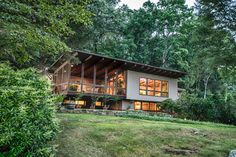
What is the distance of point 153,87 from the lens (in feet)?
73.0

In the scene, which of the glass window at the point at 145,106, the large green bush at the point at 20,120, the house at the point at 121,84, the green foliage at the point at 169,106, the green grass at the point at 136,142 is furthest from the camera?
the glass window at the point at 145,106

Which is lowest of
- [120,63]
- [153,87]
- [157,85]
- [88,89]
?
[88,89]

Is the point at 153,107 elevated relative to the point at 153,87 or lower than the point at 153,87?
lower

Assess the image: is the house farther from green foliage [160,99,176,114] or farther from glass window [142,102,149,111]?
green foliage [160,99,176,114]

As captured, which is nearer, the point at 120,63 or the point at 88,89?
the point at 120,63

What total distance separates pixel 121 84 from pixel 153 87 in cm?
326

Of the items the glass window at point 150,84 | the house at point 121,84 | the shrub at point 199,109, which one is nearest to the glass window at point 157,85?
the house at point 121,84

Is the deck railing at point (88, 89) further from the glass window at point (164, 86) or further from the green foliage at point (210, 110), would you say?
the green foliage at point (210, 110)

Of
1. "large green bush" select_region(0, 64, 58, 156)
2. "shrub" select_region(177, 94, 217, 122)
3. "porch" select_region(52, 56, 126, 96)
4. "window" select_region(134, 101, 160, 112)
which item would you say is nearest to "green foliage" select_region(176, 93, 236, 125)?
"shrub" select_region(177, 94, 217, 122)

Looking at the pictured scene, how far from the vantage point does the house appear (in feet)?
63.2

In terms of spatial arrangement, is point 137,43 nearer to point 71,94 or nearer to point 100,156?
point 71,94

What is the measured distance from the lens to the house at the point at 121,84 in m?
19.2

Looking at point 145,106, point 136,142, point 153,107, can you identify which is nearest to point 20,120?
point 136,142

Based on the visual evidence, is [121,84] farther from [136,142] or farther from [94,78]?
[136,142]
